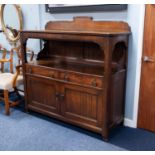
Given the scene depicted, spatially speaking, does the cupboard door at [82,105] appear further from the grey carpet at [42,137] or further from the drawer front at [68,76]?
the grey carpet at [42,137]

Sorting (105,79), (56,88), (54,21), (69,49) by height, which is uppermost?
(54,21)

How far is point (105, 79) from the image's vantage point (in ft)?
7.37

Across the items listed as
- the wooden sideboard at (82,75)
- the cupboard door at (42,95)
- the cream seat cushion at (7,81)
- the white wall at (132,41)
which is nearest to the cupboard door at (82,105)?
the wooden sideboard at (82,75)

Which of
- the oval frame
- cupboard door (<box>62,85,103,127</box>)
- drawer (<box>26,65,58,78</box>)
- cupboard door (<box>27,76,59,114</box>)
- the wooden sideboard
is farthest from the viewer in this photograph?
the oval frame

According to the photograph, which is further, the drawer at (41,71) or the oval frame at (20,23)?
the oval frame at (20,23)

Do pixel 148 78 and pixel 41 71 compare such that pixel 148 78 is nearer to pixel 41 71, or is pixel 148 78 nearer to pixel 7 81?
pixel 41 71

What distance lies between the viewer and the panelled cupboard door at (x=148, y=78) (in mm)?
2359

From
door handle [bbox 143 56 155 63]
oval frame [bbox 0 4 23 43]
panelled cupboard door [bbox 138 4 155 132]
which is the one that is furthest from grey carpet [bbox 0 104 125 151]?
oval frame [bbox 0 4 23 43]

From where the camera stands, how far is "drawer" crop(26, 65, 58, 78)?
2.69 meters

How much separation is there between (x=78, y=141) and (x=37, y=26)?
1.86 meters

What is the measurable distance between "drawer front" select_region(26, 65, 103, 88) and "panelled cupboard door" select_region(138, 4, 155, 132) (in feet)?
1.97

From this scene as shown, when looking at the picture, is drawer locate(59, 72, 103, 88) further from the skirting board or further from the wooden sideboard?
the skirting board

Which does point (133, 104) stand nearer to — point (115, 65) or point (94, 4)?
point (115, 65)
